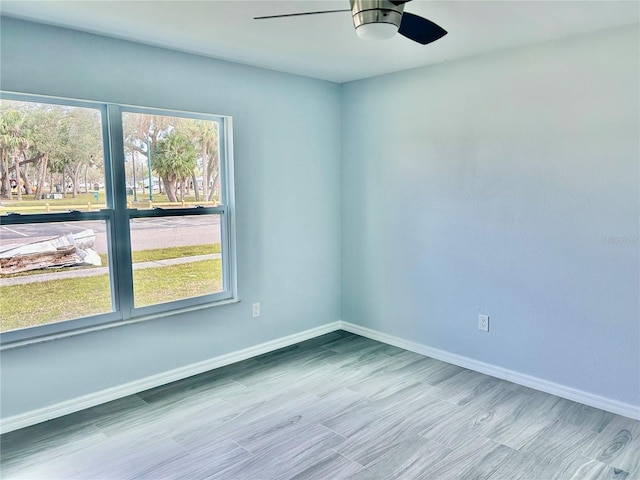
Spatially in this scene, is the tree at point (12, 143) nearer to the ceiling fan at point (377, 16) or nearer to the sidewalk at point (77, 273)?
the sidewalk at point (77, 273)

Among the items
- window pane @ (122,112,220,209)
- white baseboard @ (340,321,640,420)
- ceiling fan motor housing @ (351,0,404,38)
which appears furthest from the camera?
window pane @ (122,112,220,209)

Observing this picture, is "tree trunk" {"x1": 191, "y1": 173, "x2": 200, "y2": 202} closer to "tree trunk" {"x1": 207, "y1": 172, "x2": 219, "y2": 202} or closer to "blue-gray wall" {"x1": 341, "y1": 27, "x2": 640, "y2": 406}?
"tree trunk" {"x1": 207, "y1": 172, "x2": 219, "y2": 202}

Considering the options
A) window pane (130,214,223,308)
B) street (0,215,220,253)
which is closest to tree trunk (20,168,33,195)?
street (0,215,220,253)

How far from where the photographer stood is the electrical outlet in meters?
3.26

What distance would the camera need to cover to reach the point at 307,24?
2469mm

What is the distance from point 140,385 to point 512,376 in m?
2.58

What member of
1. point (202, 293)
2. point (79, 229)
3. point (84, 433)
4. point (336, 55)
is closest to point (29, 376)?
point (84, 433)

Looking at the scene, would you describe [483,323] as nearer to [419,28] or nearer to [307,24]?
[419,28]

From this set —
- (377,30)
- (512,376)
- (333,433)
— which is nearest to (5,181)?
(377,30)

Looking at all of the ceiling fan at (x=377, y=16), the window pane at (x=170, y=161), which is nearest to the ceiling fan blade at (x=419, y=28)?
the ceiling fan at (x=377, y=16)

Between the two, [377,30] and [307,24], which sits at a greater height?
[307,24]

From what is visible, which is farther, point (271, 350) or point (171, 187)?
point (271, 350)

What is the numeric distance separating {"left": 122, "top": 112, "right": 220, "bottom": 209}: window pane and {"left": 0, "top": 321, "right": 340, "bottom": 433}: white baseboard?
1.19 metres

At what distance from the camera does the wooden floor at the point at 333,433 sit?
220cm
